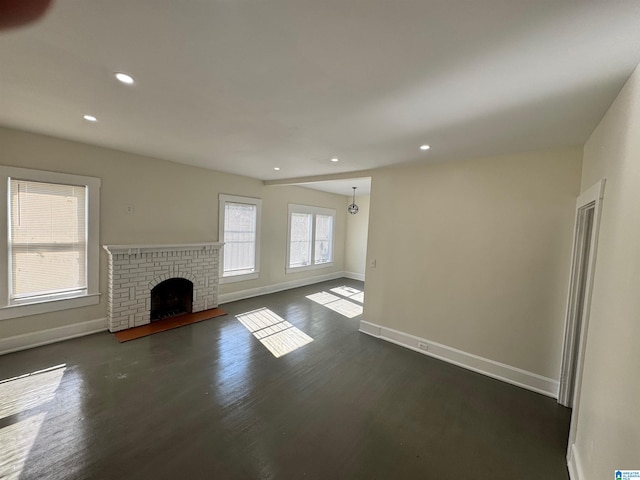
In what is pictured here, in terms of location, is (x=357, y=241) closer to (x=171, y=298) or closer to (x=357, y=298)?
(x=357, y=298)

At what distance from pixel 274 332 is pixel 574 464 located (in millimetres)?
3289

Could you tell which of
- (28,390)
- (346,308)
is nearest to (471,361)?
(346,308)

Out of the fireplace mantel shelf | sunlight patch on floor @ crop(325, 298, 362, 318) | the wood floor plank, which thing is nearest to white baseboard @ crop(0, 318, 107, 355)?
the wood floor plank

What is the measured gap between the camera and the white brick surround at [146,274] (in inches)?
143

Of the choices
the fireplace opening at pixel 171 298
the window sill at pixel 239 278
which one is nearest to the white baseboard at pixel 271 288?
the window sill at pixel 239 278

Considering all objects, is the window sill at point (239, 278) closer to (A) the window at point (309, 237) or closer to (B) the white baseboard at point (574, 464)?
(A) the window at point (309, 237)

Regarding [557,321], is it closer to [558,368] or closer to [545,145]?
[558,368]

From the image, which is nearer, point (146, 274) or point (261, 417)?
point (261, 417)

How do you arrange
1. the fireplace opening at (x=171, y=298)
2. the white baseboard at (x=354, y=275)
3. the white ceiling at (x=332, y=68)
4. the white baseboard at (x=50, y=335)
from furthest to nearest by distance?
the white baseboard at (x=354, y=275)
the fireplace opening at (x=171, y=298)
the white baseboard at (x=50, y=335)
the white ceiling at (x=332, y=68)

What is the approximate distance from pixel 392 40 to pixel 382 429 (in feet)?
8.94

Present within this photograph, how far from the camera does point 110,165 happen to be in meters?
3.58

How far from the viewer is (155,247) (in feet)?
13.0

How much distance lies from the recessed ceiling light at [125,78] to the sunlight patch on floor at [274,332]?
3.04 meters

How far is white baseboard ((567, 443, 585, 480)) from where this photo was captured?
5.51 feet
